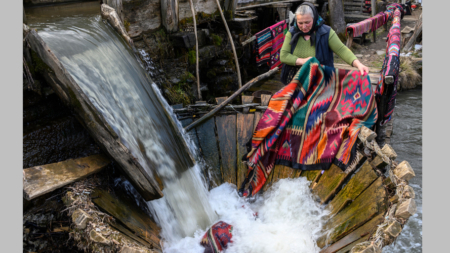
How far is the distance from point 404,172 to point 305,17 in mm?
1627

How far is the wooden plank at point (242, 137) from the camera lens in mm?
3486

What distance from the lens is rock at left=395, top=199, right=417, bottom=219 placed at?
2041 mm

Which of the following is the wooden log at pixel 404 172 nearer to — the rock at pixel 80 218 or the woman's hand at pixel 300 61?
the woman's hand at pixel 300 61

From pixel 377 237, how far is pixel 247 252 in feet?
3.56

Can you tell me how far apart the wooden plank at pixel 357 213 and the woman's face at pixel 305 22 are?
5.06 ft

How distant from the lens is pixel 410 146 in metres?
5.12

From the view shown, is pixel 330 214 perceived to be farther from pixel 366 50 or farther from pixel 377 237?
pixel 366 50

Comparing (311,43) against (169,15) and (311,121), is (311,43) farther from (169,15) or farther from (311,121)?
(169,15)

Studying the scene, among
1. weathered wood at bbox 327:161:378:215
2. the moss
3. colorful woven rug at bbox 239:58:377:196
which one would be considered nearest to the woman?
colorful woven rug at bbox 239:58:377:196

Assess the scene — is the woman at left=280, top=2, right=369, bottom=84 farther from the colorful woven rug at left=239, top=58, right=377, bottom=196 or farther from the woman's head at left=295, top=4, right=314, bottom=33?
the colorful woven rug at left=239, top=58, right=377, bottom=196

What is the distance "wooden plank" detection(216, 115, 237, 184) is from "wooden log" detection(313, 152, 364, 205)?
95 cm

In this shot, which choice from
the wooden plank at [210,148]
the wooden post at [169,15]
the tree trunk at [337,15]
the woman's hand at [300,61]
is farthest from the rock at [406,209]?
the tree trunk at [337,15]

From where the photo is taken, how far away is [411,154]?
4.92m

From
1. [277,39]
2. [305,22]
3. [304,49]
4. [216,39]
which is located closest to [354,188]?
[304,49]
